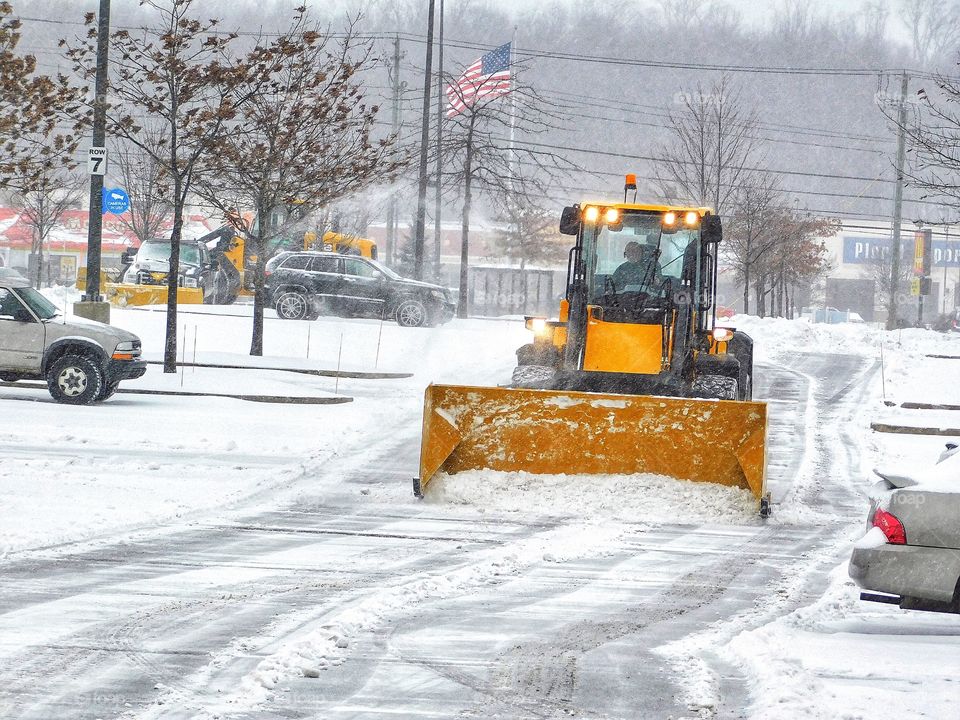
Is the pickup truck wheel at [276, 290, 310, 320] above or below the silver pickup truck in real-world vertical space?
above

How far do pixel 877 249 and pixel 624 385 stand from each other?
299 ft

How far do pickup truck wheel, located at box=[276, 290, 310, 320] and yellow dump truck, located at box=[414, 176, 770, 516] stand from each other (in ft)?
55.6

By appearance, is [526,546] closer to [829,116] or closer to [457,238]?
[457,238]

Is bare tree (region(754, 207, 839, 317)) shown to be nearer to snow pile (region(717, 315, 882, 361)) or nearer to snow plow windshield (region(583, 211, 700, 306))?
snow pile (region(717, 315, 882, 361))

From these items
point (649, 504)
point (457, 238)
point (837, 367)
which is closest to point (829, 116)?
point (457, 238)

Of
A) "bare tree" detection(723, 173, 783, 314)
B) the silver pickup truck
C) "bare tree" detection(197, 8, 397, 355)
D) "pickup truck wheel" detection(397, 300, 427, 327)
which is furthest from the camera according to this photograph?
"bare tree" detection(723, 173, 783, 314)

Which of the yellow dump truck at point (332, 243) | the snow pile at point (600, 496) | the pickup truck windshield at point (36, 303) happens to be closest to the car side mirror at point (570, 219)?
the snow pile at point (600, 496)

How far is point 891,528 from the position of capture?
677 centimetres

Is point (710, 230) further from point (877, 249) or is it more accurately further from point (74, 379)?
point (877, 249)

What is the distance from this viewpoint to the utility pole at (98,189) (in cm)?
2067

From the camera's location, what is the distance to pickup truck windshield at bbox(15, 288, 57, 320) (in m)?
17.3

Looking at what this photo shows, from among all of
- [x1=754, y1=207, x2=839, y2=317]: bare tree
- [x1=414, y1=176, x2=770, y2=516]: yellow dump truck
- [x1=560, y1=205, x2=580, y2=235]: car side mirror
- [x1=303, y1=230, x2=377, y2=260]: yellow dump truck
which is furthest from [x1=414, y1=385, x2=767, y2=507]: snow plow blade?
[x1=754, y1=207, x2=839, y2=317]: bare tree

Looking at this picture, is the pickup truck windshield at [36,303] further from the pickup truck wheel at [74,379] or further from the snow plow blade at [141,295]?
the snow plow blade at [141,295]

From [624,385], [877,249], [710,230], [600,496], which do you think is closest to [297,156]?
[710,230]
